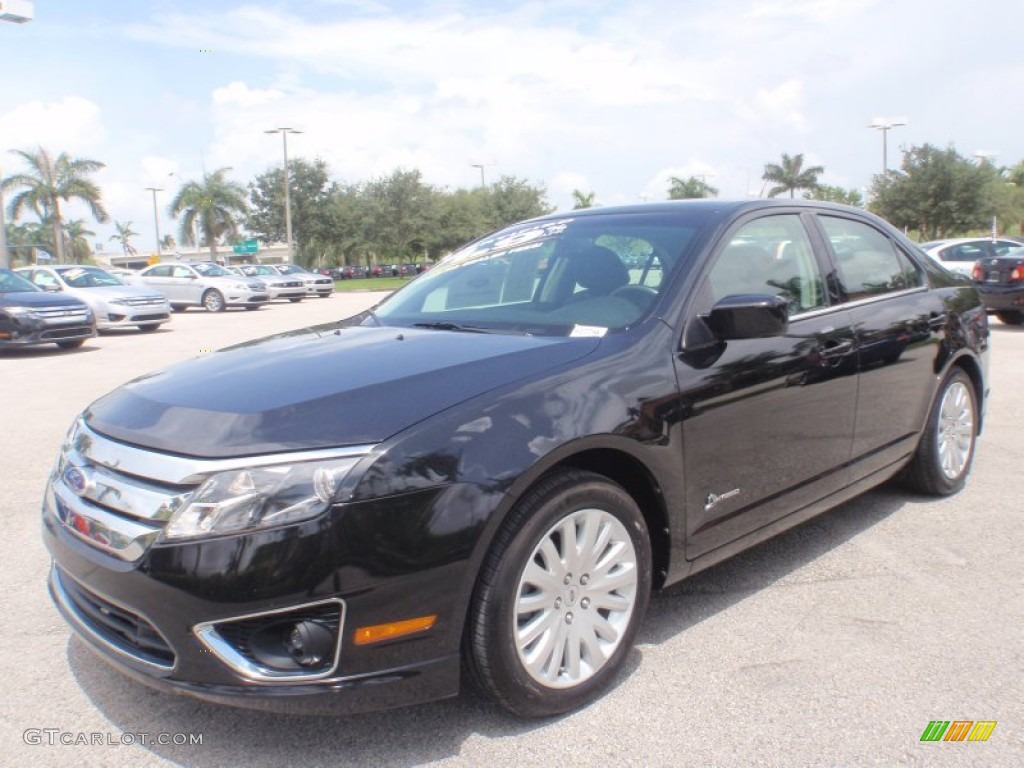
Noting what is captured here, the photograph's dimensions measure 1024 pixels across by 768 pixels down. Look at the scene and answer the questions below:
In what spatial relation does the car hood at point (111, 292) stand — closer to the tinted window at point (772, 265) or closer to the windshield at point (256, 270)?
the windshield at point (256, 270)

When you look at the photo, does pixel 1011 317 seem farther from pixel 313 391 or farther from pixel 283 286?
pixel 283 286

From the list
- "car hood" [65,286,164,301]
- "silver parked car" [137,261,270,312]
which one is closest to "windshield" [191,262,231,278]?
"silver parked car" [137,261,270,312]

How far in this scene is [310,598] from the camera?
227cm

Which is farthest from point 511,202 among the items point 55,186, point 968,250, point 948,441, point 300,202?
point 948,441

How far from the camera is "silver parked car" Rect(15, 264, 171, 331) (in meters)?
17.1

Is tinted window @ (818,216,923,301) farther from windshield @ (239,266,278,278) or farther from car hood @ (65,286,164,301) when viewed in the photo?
windshield @ (239,266,278,278)

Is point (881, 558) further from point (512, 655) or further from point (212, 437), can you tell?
point (212, 437)

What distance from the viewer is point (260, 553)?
224 cm

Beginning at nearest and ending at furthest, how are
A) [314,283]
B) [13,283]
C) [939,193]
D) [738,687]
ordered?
[738,687] → [13,283] → [314,283] → [939,193]

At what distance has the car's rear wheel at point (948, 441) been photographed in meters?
4.60

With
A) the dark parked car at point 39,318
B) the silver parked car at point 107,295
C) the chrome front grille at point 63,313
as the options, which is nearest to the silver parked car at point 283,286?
the silver parked car at point 107,295

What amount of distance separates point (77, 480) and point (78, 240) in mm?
90172

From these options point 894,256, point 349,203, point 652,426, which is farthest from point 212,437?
point 349,203

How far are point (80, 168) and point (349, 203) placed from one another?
55.1 feet
